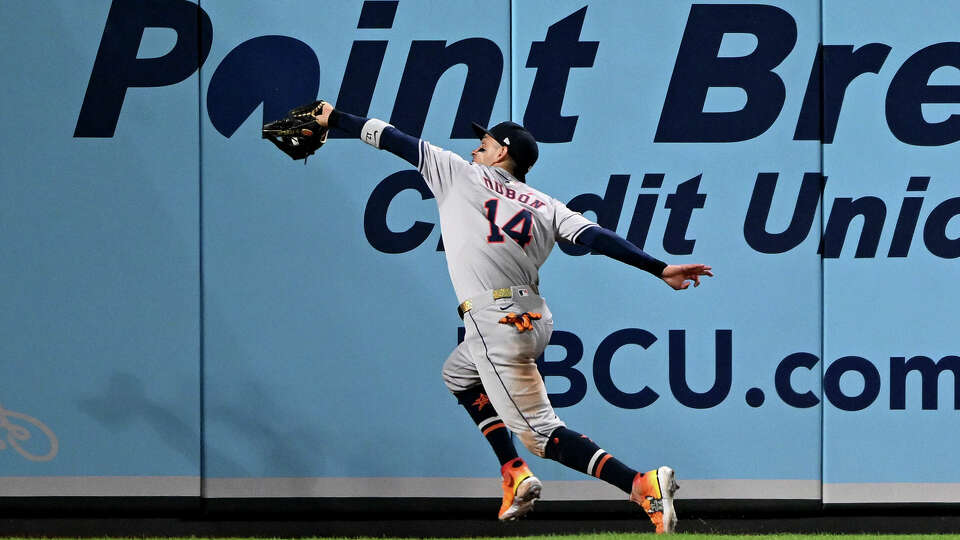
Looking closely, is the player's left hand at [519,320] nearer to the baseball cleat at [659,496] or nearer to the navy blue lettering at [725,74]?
the baseball cleat at [659,496]

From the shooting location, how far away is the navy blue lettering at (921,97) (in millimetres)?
4566

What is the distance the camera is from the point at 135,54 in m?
4.55

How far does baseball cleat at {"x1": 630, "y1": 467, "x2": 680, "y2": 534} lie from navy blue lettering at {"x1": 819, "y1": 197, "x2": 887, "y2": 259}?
175 cm

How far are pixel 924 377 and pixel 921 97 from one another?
138 centimetres

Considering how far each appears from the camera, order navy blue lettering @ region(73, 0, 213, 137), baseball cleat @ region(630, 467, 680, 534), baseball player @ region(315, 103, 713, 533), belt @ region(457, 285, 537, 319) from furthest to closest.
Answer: navy blue lettering @ region(73, 0, 213, 137) → belt @ region(457, 285, 537, 319) → baseball player @ region(315, 103, 713, 533) → baseball cleat @ region(630, 467, 680, 534)

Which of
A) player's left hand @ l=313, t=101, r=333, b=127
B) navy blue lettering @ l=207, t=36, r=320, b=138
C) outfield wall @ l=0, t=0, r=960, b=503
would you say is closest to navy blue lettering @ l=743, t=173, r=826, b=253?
outfield wall @ l=0, t=0, r=960, b=503

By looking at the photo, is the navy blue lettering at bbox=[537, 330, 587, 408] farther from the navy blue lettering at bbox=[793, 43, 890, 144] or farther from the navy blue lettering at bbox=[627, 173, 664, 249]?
the navy blue lettering at bbox=[793, 43, 890, 144]

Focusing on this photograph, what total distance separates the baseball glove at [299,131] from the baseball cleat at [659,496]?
6.45 ft

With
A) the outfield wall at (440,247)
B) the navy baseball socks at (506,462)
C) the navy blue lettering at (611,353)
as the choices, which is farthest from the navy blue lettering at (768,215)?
the navy baseball socks at (506,462)

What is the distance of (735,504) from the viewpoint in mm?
4570

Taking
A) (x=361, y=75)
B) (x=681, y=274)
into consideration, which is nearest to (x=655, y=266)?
(x=681, y=274)

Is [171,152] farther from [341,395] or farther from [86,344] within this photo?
[341,395]

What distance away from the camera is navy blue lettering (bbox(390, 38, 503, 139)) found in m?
4.55

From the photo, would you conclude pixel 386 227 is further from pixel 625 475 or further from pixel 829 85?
pixel 829 85
